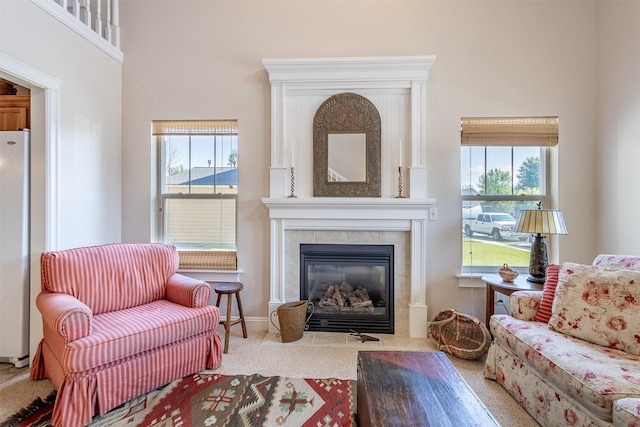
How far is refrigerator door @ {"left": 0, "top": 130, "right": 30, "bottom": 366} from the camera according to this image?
2115 mm

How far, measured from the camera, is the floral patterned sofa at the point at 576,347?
1.23m

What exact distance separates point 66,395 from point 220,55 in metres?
2.92

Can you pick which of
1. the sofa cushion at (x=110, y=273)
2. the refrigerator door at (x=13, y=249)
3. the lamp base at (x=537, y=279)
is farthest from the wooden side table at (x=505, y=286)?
the refrigerator door at (x=13, y=249)

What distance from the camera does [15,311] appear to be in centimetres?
212

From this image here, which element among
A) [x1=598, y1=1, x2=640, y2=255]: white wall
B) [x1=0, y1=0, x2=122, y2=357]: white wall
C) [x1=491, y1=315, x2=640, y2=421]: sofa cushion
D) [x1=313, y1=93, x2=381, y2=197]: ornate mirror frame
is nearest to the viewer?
[x1=491, y1=315, x2=640, y2=421]: sofa cushion

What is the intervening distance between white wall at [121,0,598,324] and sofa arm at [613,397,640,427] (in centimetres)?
164

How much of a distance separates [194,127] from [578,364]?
339cm

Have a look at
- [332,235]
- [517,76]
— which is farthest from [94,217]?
[517,76]

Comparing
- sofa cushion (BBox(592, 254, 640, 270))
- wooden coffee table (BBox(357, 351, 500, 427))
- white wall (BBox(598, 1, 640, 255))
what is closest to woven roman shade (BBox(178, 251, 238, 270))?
wooden coffee table (BBox(357, 351, 500, 427))

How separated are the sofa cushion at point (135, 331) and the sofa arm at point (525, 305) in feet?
6.98

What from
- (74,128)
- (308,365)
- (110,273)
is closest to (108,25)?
(74,128)

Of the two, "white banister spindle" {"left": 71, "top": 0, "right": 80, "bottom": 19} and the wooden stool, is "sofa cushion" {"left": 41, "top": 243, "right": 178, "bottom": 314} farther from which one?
"white banister spindle" {"left": 71, "top": 0, "right": 80, "bottom": 19}

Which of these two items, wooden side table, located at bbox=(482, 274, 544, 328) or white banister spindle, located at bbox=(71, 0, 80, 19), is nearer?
wooden side table, located at bbox=(482, 274, 544, 328)

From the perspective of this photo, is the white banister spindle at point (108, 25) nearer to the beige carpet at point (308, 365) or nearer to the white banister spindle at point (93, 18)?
the white banister spindle at point (93, 18)
